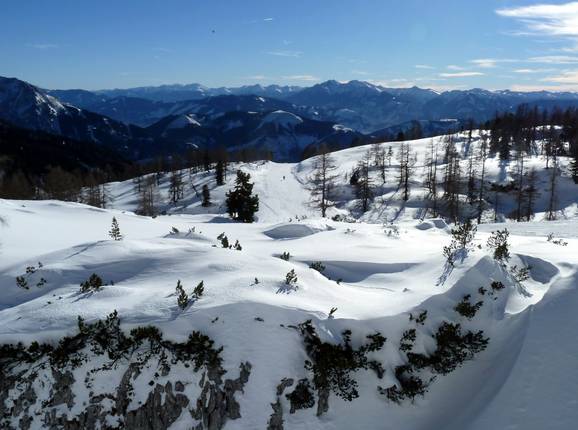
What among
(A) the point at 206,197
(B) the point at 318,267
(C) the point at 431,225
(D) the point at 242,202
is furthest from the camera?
(A) the point at 206,197

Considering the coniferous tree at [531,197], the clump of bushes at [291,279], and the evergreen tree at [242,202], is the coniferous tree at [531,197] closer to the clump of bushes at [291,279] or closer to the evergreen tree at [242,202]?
the evergreen tree at [242,202]

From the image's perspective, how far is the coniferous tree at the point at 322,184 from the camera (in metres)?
61.5

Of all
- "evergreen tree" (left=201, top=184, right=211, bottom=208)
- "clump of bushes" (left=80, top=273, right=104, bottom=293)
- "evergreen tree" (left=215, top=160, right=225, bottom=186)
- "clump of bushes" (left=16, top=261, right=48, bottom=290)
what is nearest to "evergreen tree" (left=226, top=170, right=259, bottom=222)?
"evergreen tree" (left=201, top=184, right=211, bottom=208)

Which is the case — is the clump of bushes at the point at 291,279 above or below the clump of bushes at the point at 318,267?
above

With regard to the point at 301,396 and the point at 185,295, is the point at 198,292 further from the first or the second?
the point at 301,396

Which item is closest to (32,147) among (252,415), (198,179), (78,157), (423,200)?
(78,157)

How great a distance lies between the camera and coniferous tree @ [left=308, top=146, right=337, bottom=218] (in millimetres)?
61450

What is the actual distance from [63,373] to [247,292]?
13.2ft

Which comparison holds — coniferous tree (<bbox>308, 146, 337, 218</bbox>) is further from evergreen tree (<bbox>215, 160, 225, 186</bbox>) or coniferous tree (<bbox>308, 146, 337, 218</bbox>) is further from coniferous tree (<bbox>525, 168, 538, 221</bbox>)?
coniferous tree (<bbox>525, 168, 538, 221</bbox>)

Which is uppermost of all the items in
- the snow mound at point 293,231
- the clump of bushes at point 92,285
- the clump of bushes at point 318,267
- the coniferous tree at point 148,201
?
the clump of bushes at point 92,285

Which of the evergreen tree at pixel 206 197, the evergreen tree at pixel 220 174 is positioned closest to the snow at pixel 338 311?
the evergreen tree at pixel 206 197

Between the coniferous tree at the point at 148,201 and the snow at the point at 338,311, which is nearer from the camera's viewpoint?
the snow at the point at 338,311

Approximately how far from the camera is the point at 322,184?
3233 inches

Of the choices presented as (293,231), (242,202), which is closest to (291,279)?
(293,231)
